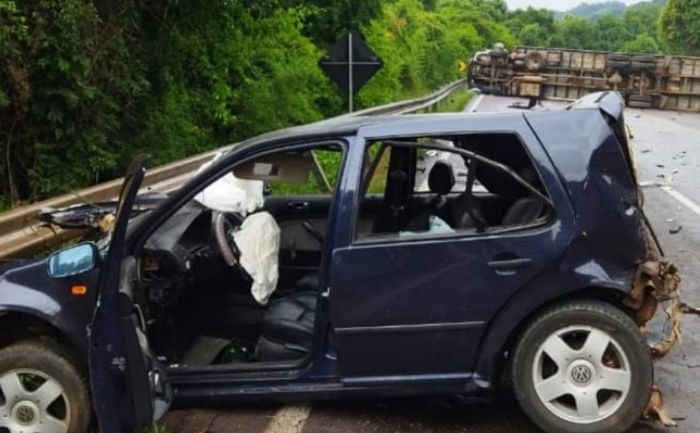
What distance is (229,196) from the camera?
462cm

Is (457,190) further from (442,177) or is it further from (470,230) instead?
(470,230)

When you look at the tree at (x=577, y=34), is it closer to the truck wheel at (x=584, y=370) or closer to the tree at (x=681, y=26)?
the tree at (x=681, y=26)

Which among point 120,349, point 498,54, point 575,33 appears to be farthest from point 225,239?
point 575,33

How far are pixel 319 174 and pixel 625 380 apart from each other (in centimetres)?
296

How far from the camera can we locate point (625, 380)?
3.75 meters

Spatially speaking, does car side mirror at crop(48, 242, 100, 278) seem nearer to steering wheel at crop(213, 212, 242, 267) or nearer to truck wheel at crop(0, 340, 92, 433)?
truck wheel at crop(0, 340, 92, 433)

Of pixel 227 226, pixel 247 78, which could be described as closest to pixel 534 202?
pixel 227 226

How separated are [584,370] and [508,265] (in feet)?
2.04

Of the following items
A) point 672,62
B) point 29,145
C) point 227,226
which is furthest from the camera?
point 672,62

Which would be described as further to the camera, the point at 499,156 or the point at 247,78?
the point at 247,78

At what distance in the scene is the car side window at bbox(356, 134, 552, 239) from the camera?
3924mm

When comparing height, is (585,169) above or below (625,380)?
above

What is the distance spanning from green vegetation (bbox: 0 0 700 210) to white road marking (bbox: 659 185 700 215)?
7.23m

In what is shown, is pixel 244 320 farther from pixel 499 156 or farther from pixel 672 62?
pixel 672 62
